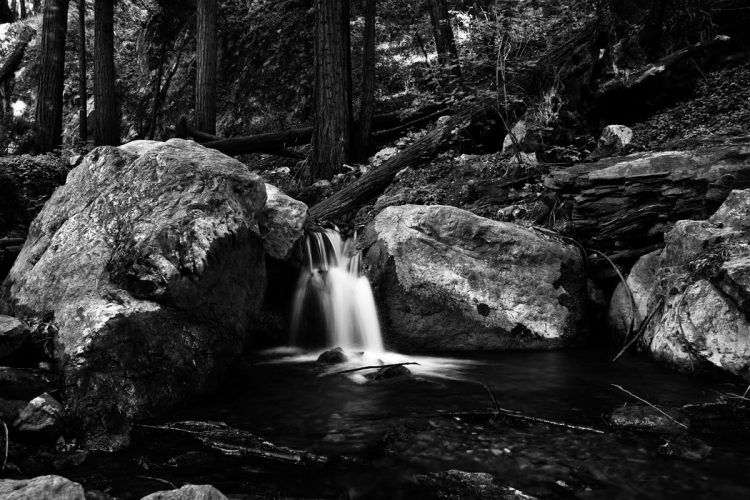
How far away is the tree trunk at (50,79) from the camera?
42.0 feet

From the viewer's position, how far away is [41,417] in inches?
145

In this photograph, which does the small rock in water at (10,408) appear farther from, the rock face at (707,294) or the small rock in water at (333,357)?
the rock face at (707,294)

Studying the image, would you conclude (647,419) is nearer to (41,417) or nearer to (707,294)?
(707,294)

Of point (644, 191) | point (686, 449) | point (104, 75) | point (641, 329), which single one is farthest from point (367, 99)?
point (686, 449)

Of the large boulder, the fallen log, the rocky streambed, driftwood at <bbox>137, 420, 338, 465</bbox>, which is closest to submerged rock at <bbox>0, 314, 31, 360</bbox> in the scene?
the rocky streambed

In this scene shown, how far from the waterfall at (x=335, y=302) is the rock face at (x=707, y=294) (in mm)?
3596

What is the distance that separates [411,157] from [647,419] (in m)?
7.70

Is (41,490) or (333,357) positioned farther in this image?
(333,357)

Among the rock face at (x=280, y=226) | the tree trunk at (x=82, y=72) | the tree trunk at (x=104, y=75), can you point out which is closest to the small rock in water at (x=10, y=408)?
the rock face at (x=280, y=226)

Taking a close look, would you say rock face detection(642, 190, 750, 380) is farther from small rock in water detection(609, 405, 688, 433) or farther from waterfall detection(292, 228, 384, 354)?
waterfall detection(292, 228, 384, 354)

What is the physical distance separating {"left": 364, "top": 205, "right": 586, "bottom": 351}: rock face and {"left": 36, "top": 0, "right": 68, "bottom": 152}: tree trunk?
396 inches

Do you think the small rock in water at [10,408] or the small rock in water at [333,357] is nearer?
the small rock in water at [10,408]

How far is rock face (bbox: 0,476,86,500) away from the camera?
2.17 meters

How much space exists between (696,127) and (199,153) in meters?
8.19
